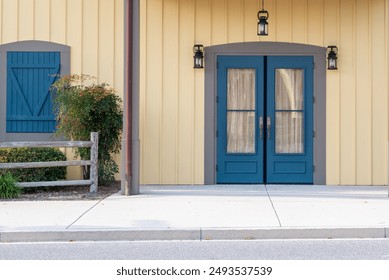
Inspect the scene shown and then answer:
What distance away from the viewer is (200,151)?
13273 millimetres

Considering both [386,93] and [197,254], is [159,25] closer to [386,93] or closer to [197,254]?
[386,93]

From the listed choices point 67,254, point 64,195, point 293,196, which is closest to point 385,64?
point 293,196

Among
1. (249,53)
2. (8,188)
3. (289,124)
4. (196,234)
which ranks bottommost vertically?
(196,234)

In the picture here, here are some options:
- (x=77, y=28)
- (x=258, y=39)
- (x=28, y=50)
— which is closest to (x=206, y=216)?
(x=258, y=39)

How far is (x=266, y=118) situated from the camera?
13.2 metres

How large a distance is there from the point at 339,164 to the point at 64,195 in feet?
18.7

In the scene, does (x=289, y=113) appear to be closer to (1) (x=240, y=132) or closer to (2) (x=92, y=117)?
(1) (x=240, y=132)

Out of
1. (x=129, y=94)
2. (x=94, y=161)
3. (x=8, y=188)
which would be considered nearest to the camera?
(x=8, y=188)

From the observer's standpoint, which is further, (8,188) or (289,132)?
(289,132)

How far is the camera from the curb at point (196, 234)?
820 centimetres

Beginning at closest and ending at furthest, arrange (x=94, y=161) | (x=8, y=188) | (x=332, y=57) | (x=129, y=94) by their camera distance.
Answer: (x=8, y=188)
(x=129, y=94)
(x=94, y=161)
(x=332, y=57)

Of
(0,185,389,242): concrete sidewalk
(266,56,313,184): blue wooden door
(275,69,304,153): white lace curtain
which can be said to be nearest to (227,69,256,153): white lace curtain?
(266,56,313,184): blue wooden door

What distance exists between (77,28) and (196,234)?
667cm

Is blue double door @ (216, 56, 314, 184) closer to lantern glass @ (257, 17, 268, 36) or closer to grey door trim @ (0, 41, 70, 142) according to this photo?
lantern glass @ (257, 17, 268, 36)
